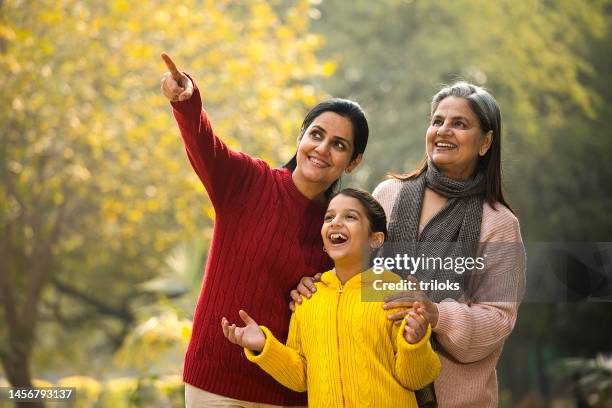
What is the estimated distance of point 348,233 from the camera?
293cm

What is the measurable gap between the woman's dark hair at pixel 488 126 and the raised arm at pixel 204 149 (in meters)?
0.72

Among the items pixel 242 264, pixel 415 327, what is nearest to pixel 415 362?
pixel 415 327

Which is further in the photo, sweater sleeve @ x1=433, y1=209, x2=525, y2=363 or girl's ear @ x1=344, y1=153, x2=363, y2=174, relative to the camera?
girl's ear @ x1=344, y1=153, x2=363, y2=174

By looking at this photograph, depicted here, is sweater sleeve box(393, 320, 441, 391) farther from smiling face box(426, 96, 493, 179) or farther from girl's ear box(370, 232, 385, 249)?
smiling face box(426, 96, 493, 179)

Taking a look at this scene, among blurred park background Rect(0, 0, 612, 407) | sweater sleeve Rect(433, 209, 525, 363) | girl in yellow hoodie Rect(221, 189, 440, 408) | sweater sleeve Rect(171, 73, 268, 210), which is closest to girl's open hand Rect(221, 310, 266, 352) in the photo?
girl in yellow hoodie Rect(221, 189, 440, 408)

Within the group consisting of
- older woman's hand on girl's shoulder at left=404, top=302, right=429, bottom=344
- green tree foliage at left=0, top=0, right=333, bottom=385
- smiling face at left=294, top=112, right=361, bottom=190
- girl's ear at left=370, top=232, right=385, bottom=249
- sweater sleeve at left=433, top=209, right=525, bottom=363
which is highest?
green tree foliage at left=0, top=0, right=333, bottom=385

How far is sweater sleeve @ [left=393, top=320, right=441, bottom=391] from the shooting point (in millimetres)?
2721

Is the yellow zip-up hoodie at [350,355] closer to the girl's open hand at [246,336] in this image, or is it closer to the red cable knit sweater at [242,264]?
the girl's open hand at [246,336]

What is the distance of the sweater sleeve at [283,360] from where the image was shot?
9.37 feet

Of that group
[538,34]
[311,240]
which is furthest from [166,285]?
[538,34]

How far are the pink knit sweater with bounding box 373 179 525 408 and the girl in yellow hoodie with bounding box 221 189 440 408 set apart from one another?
0.14 m

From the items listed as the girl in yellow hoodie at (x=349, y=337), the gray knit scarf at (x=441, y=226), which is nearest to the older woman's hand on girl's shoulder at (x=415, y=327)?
the girl in yellow hoodie at (x=349, y=337)

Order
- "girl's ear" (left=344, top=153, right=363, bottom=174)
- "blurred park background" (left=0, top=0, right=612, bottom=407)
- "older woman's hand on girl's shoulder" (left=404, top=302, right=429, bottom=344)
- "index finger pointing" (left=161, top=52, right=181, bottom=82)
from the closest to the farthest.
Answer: "older woman's hand on girl's shoulder" (left=404, top=302, right=429, bottom=344) → "index finger pointing" (left=161, top=52, right=181, bottom=82) → "girl's ear" (left=344, top=153, right=363, bottom=174) → "blurred park background" (left=0, top=0, right=612, bottom=407)

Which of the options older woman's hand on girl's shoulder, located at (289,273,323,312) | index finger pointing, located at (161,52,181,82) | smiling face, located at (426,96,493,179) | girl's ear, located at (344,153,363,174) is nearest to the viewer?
index finger pointing, located at (161,52,181,82)
